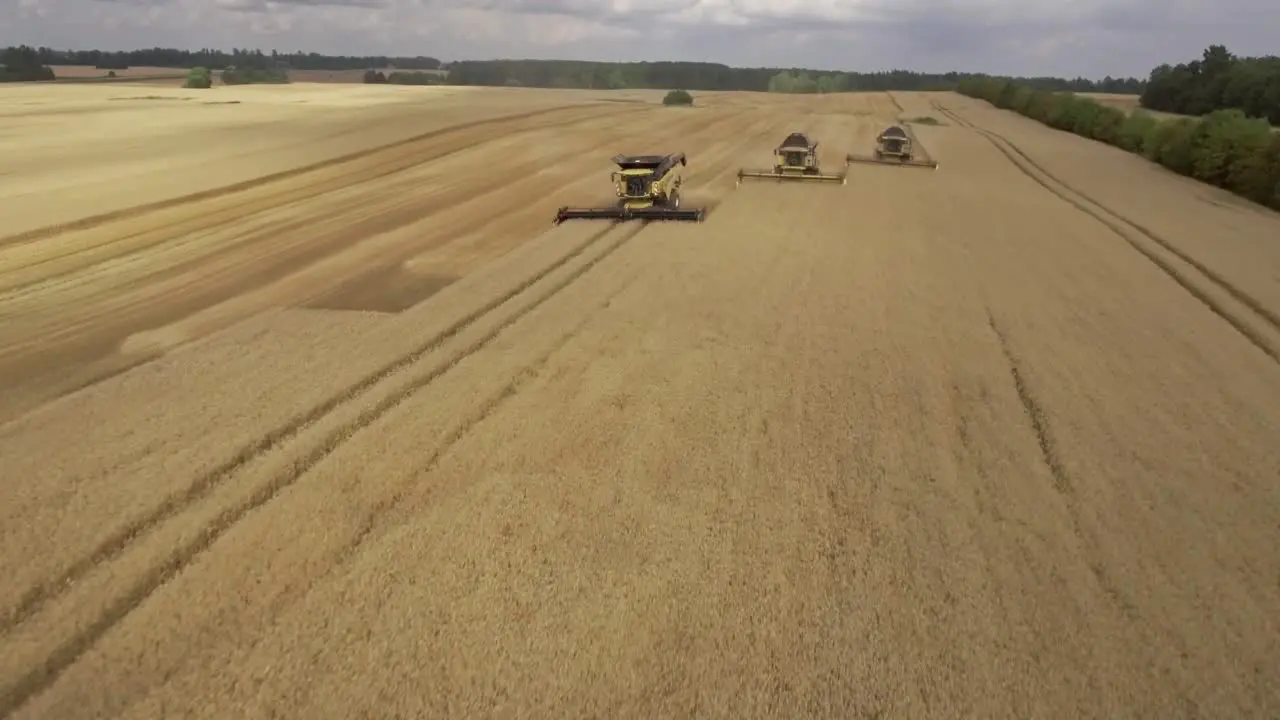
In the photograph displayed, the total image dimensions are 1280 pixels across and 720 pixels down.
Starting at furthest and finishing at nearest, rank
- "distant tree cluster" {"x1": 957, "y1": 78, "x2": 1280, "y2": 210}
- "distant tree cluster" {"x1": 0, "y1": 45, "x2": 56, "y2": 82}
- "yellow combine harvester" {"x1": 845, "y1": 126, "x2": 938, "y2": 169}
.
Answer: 1. "distant tree cluster" {"x1": 0, "y1": 45, "x2": 56, "y2": 82}
2. "yellow combine harvester" {"x1": 845, "y1": 126, "x2": 938, "y2": 169}
3. "distant tree cluster" {"x1": 957, "y1": 78, "x2": 1280, "y2": 210}

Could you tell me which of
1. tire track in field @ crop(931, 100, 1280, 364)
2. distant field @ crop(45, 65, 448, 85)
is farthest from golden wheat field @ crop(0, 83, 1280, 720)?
distant field @ crop(45, 65, 448, 85)

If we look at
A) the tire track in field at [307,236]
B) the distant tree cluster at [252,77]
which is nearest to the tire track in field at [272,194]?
the tire track in field at [307,236]

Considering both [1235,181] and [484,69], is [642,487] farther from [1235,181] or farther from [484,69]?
[484,69]

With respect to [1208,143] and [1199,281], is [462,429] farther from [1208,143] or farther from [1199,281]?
[1208,143]

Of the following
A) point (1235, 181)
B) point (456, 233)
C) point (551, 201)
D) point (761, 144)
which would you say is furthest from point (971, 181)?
point (456, 233)

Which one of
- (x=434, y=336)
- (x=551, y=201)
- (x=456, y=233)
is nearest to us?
(x=434, y=336)

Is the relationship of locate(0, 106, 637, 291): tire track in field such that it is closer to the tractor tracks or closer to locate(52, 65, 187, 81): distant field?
the tractor tracks

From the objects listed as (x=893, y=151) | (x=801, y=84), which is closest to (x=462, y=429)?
(x=893, y=151)

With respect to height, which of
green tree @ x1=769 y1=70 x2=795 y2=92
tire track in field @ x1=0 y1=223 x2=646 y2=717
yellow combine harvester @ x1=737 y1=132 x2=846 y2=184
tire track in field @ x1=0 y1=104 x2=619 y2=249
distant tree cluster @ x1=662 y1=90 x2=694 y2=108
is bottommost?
tire track in field @ x1=0 y1=223 x2=646 y2=717
